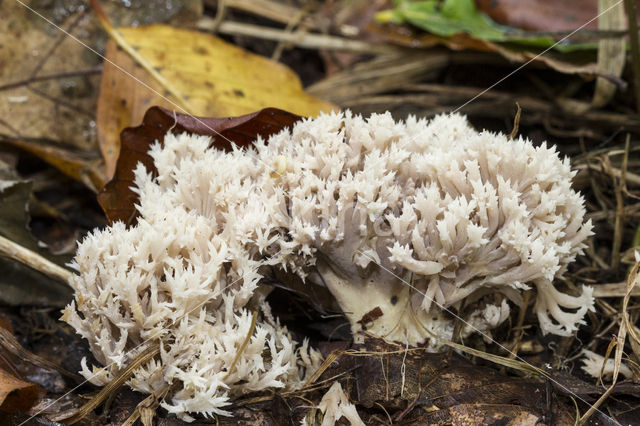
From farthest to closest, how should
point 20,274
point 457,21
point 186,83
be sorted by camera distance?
1. point 457,21
2. point 186,83
3. point 20,274

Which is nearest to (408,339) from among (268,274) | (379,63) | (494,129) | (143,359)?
(268,274)

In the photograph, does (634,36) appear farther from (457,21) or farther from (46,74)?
(46,74)

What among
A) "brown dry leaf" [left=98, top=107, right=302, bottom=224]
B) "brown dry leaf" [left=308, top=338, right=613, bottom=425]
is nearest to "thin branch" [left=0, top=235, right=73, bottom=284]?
"brown dry leaf" [left=98, top=107, right=302, bottom=224]

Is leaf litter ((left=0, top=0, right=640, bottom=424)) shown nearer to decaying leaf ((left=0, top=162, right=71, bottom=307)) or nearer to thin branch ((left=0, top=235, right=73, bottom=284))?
decaying leaf ((left=0, top=162, right=71, bottom=307))

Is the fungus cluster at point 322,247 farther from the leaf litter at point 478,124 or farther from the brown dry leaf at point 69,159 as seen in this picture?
the brown dry leaf at point 69,159

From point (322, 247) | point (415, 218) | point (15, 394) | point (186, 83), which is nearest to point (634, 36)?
point (415, 218)

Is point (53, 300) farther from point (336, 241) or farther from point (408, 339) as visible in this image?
point (408, 339)
